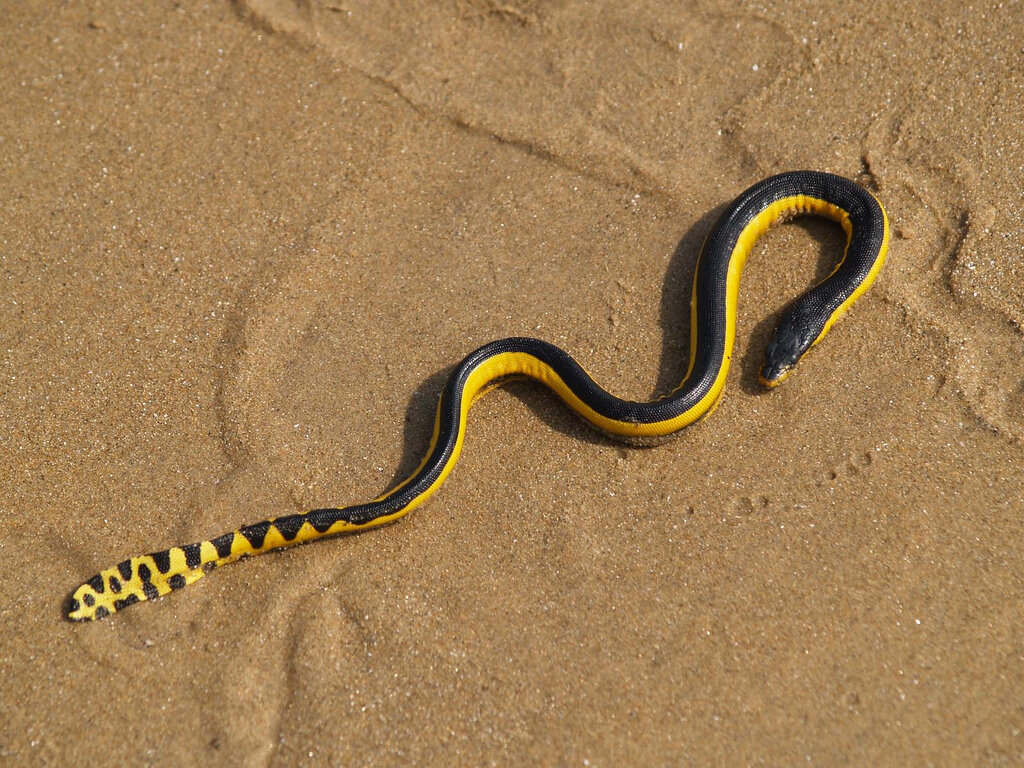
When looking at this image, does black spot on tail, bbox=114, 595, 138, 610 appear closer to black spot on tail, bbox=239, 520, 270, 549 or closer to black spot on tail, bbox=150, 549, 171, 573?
black spot on tail, bbox=150, 549, 171, 573

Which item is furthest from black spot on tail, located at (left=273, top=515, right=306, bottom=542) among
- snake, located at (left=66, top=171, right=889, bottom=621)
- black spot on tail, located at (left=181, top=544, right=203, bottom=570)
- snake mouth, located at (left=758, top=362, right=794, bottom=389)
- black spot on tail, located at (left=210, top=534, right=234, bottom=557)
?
snake mouth, located at (left=758, top=362, right=794, bottom=389)

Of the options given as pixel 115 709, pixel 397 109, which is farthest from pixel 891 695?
pixel 397 109

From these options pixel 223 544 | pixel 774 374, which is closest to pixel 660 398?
pixel 774 374

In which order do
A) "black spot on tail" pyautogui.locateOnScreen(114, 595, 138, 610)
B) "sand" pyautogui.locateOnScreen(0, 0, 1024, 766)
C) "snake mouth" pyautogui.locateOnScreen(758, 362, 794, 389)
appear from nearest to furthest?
"sand" pyautogui.locateOnScreen(0, 0, 1024, 766)
"black spot on tail" pyautogui.locateOnScreen(114, 595, 138, 610)
"snake mouth" pyautogui.locateOnScreen(758, 362, 794, 389)

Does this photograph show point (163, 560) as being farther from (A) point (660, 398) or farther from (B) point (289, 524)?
(A) point (660, 398)

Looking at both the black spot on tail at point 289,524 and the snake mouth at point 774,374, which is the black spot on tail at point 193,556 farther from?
the snake mouth at point 774,374

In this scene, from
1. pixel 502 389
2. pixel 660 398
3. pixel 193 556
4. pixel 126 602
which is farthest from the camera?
pixel 502 389
